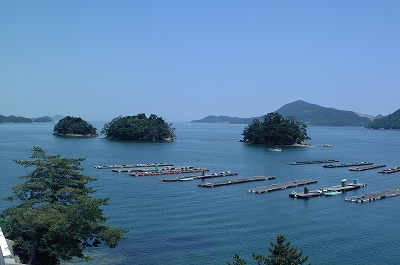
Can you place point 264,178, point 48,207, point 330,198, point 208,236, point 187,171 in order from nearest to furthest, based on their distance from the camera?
point 48,207 → point 208,236 → point 330,198 → point 264,178 → point 187,171

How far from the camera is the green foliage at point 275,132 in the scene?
82.2 m

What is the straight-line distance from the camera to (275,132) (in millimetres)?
82062

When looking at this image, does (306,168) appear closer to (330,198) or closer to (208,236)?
(330,198)

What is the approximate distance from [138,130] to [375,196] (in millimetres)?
61584

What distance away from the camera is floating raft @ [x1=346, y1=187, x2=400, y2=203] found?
3121 cm

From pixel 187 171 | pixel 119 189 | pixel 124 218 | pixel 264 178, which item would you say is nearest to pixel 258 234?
pixel 124 218

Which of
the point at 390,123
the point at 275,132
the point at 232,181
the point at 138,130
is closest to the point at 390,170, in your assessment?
the point at 232,181

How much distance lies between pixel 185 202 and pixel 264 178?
44.6 feet

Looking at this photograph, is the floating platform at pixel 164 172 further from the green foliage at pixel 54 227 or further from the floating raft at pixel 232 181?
the green foliage at pixel 54 227

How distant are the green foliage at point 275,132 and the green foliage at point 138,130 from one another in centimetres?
1782

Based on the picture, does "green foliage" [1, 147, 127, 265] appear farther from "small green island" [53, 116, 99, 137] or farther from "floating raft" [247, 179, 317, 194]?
"small green island" [53, 116, 99, 137]

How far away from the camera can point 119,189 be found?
1315 inches

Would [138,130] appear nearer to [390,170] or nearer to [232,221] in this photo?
[390,170]

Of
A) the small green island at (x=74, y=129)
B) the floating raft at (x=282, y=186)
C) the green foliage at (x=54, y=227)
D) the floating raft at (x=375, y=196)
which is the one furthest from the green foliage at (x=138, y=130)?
the green foliage at (x=54, y=227)
